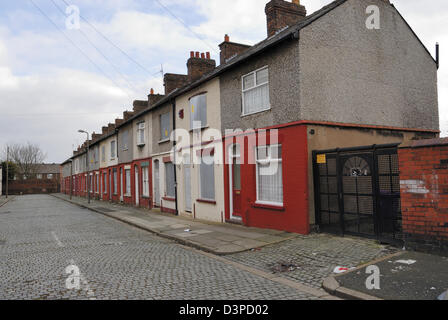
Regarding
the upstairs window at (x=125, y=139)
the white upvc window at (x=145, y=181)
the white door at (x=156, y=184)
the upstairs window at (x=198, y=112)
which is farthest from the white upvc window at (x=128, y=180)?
the upstairs window at (x=198, y=112)

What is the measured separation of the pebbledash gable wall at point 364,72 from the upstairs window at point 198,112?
5817 millimetres

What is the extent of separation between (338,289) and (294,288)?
0.71m

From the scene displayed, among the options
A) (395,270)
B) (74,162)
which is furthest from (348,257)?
(74,162)

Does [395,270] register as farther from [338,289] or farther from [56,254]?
[56,254]

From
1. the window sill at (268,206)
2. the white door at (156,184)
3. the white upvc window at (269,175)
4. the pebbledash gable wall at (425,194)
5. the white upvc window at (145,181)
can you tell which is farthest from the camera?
the white upvc window at (145,181)

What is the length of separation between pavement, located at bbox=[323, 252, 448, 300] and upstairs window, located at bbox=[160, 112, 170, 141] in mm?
13697

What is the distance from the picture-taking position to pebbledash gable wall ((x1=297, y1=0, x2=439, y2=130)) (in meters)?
9.71

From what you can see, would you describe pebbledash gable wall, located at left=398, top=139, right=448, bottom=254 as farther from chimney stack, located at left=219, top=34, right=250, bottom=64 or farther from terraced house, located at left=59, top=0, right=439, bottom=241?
chimney stack, located at left=219, top=34, right=250, bottom=64

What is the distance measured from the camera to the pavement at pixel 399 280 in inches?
185

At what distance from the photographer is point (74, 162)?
174 ft

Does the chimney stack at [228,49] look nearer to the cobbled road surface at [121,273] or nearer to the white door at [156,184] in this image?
the white door at [156,184]

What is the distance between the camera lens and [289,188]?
9711 millimetres

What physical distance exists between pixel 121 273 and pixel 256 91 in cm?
726

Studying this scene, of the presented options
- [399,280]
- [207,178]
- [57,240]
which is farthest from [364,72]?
[57,240]
